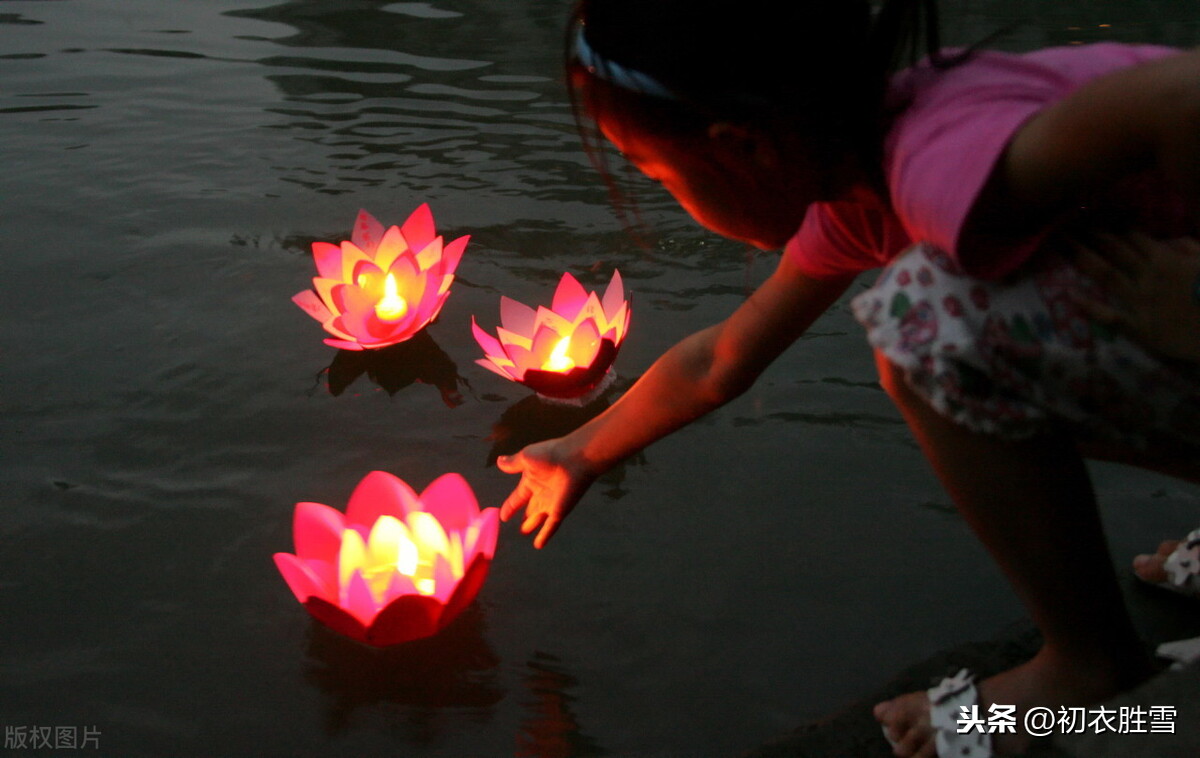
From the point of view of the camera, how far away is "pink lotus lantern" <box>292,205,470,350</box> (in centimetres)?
276

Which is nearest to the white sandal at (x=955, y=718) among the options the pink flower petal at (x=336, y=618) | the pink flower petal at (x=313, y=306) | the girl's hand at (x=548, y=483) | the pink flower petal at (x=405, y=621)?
the girl's hand at (x=548, y=483)

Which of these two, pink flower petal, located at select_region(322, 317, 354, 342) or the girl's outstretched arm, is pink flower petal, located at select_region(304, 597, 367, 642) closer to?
the girl's outstretched arm

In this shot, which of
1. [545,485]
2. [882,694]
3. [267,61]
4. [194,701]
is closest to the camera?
[882,694]

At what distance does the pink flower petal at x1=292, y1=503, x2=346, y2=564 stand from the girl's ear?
3.08 feet

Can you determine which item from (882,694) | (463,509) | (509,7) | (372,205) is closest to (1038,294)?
(882,694)

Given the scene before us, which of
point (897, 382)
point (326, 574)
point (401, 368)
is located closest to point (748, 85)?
point (897, 382)

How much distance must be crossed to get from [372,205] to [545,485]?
212 cm

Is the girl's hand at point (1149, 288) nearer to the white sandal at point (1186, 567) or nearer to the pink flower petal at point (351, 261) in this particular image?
the white sandal at point (1186, 567)

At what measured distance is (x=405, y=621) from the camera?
5.76 feet

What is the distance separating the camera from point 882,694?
1684 millimetres

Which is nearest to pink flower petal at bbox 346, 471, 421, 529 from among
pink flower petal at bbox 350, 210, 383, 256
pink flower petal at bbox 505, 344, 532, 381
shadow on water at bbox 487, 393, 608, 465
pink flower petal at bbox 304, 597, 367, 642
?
pink flower petal at bbox 304, 597, 367, 642

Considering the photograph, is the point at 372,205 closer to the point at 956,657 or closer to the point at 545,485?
the point at 545,485

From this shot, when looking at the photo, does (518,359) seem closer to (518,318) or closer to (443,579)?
(518,318)

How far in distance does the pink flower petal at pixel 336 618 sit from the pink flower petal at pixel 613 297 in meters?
1.11
